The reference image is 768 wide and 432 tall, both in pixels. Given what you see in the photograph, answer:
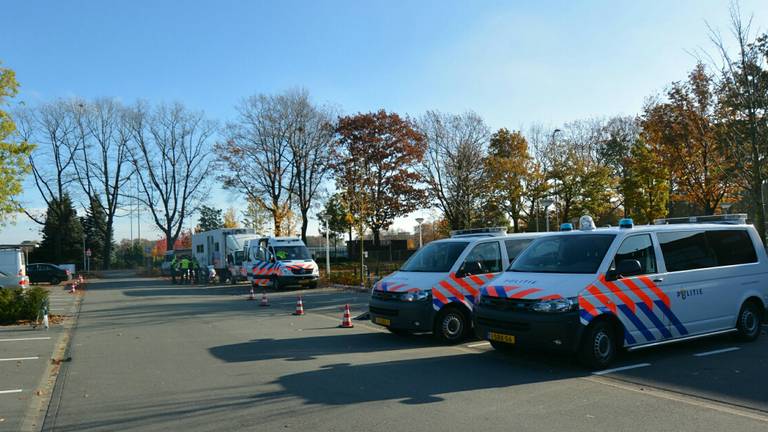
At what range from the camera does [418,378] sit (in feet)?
26.2

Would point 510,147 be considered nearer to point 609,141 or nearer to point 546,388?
point 609,141

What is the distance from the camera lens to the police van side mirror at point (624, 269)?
8305mm

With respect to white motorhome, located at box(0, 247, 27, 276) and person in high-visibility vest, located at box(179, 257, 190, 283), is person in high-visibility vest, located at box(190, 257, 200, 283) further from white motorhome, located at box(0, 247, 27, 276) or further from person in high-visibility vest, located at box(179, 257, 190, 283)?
white motorhome, located at box(0, 247, 27, 276)

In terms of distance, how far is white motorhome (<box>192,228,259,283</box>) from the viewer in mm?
34594

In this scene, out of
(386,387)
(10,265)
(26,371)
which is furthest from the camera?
(10,265)

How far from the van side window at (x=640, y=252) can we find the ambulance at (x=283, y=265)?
20.1 meters

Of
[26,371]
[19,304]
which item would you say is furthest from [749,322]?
[19,304]

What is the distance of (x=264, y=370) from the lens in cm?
877

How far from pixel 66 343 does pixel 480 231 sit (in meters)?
8.71

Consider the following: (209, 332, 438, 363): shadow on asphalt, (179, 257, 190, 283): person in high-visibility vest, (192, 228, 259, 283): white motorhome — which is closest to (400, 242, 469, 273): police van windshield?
(209, 332, 438, 363): shadow on asphalt

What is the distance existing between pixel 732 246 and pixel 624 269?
10.1ft

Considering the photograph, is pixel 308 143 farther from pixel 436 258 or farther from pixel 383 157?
pixel 436 258

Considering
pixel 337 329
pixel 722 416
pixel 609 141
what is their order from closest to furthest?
pixel 722 416
pixel 337 329
pixel 609 141

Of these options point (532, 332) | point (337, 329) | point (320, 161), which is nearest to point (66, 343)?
point (337, 329)
